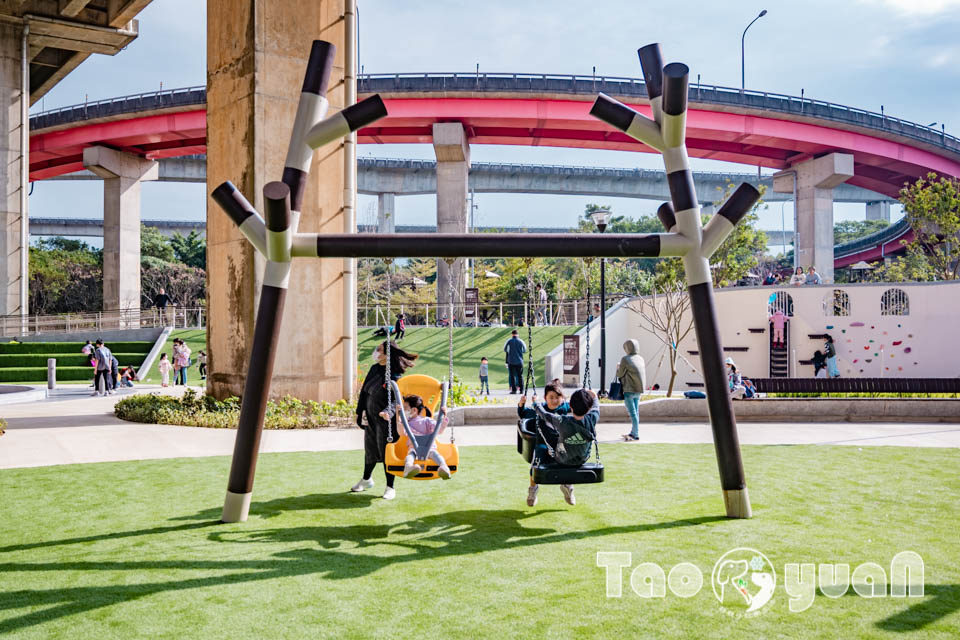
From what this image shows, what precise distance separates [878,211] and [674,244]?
88098mm

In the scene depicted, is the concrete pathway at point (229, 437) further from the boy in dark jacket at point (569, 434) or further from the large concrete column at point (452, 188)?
the large concrete column at point (452, 188)

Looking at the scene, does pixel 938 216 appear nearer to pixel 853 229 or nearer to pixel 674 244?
pixel 674 244

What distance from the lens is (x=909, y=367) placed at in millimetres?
24562

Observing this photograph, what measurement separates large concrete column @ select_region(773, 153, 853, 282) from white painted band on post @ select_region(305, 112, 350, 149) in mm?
41006

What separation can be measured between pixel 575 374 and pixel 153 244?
60.5 metres

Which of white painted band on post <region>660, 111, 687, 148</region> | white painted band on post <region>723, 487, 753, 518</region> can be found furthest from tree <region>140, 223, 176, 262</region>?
Result: white painted band on post <region>723, 487, 753, 518</region>

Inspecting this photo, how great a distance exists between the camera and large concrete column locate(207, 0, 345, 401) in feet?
49.5

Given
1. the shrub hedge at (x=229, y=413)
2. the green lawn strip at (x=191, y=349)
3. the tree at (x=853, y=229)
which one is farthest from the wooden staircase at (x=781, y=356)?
the tree at (x=853, y=229)

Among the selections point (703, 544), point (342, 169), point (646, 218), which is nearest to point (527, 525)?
point (703, 544)

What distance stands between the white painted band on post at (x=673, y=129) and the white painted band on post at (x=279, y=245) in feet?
10.8

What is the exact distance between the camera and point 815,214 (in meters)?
42.9

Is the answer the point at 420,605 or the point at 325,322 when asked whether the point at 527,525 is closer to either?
the point at 420,605

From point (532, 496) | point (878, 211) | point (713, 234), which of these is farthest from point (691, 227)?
point (878, 211)

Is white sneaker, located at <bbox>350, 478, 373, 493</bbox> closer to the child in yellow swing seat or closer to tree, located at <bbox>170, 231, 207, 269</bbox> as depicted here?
the child in yellow swing seat
